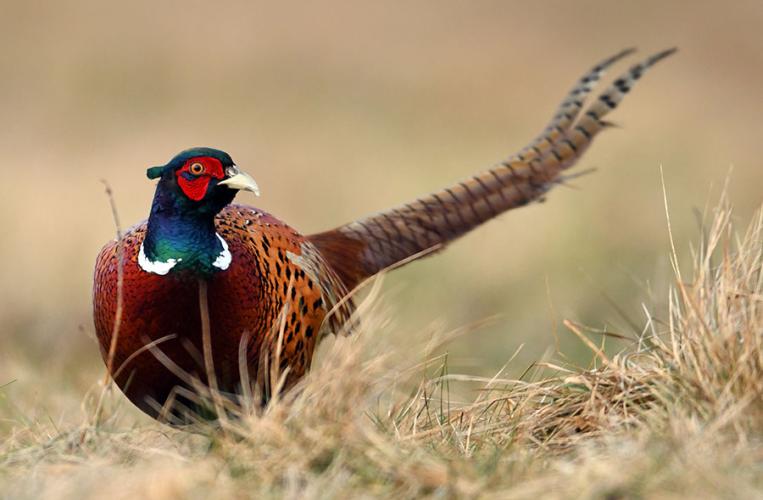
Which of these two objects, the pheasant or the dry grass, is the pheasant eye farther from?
the dry grass

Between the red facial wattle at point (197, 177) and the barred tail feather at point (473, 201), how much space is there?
1.03 m

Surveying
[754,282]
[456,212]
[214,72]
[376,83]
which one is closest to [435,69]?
[376,83]

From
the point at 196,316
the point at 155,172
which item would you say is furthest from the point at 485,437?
the point at 155,172

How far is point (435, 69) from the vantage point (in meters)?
15.4

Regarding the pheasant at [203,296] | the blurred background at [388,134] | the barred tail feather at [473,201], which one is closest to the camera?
the pheasant at [203,296]

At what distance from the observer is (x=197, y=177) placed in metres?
3.84

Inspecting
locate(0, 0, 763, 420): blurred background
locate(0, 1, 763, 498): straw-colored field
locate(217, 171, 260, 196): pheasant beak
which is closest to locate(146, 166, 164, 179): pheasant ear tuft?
locate(217, 171, 260, 196): pheasant beak

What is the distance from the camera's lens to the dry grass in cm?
282

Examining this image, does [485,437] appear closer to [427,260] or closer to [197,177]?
[197,177]

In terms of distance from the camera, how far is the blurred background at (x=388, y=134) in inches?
312

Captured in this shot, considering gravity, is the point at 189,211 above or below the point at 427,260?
above

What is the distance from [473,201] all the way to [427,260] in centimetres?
373

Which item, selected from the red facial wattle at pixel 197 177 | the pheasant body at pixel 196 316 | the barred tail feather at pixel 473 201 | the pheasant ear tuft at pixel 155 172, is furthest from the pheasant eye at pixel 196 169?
the barred tail feather at pixel 473 201

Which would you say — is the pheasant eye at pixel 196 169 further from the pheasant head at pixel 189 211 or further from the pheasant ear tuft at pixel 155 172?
the pheasant ear tuft at pixel 155 172
